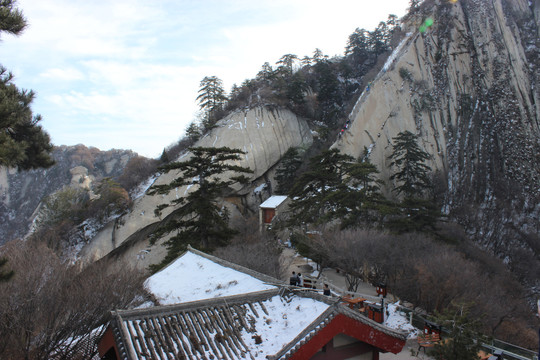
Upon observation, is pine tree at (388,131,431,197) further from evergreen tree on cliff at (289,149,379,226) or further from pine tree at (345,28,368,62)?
pine tree at (345,28,368,62)

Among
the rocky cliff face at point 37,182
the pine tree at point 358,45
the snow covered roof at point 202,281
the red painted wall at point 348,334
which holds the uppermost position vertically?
the pine tree at point 358,45

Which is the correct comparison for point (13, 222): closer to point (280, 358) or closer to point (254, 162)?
point (254, 162)

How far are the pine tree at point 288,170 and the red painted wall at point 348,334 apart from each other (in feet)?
107

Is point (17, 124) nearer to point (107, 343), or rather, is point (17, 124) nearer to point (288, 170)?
point (107, 343)

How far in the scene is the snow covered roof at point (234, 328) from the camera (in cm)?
721

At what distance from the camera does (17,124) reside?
9.34 meters

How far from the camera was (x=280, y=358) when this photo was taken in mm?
7125

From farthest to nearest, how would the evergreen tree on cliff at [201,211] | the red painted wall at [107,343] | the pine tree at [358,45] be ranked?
the pine tree at [358,45] → the evergreen tree on cliff at [201,211] → the red painted wall at [107,343]

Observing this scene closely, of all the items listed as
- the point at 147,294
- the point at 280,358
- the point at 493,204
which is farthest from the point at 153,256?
the point at 493,204

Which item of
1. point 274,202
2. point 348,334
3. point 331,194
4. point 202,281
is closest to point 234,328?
point 348,334

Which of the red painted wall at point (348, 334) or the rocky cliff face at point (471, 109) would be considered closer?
the red painted wall at point (348, 334)

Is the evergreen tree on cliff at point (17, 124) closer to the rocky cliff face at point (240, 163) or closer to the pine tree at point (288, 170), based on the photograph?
the rocky cliff face at point (240, 163)

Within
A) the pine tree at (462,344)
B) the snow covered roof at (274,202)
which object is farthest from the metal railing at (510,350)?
the snow covered roof at (274,202)

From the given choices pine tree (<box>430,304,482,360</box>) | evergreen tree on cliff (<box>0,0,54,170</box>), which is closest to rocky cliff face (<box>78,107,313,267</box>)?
evergreen tree on cliff (<box>0,0,54,170</box>)
